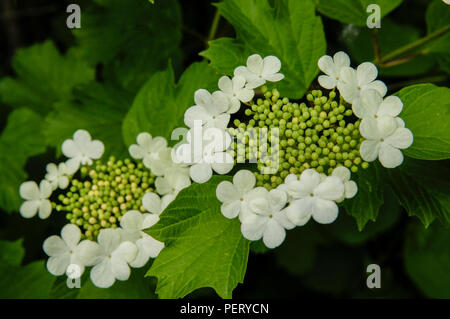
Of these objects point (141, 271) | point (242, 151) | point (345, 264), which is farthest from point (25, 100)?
point (345, 264)

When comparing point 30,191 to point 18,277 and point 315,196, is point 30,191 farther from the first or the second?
point 315,196

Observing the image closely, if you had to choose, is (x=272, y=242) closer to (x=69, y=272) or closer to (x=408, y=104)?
(x=408, y=104)

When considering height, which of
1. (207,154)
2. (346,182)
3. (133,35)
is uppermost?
(133,35)

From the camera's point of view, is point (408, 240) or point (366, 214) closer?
point (366, 214)

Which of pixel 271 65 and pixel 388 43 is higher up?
pixel 388 43

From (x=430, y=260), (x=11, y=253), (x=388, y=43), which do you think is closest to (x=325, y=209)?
(x=388, y=43)

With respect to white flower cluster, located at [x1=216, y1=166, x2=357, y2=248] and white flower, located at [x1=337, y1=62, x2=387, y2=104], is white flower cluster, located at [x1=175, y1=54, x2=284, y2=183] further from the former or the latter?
white flower, located at [x1=337, y1=62, x2=387, y2=104]
